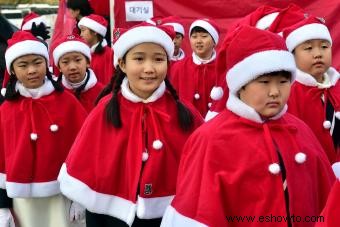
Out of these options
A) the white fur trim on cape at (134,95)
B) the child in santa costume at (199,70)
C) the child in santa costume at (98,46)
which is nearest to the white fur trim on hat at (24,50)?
the white fur trim on cape at (134,95)

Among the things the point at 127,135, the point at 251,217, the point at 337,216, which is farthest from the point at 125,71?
the point at 337,216

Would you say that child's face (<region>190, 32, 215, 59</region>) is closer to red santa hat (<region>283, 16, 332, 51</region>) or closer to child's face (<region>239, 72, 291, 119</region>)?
red santa hat (<region>283, 16, 332, 51</region>)

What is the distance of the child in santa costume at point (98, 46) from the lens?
7469 millimetres

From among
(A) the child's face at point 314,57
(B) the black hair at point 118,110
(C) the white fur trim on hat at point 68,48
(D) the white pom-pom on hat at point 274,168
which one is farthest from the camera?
(C) the white fur trim on hat at point 68,48

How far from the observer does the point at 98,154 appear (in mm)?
3518

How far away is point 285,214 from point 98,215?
4.49ft

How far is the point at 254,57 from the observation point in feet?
9.41

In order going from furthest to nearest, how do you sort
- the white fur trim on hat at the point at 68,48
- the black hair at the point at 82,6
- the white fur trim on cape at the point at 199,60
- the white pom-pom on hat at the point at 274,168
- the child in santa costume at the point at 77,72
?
the black hair at the point at 82,6
the white fur trim on cape at the point at 199,60
the white fur trim on hat at the point at 68,48
the child in santa costume at the point at 77,72
the white pom-pom on hat at the point at 274,168

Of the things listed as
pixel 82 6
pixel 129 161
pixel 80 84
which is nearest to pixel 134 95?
pixel 129 161

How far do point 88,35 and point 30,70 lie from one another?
3459mm

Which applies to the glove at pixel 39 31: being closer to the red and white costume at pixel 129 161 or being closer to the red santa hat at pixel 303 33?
the red and white costume at pixel 129 161

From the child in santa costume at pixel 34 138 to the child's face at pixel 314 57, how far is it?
1.72 m

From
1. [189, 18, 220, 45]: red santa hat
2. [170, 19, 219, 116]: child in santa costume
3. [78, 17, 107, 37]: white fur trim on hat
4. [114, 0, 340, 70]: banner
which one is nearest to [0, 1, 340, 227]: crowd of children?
[170, 19, 219, 116]: child in santa costume

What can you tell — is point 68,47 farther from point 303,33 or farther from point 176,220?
point 176,220
